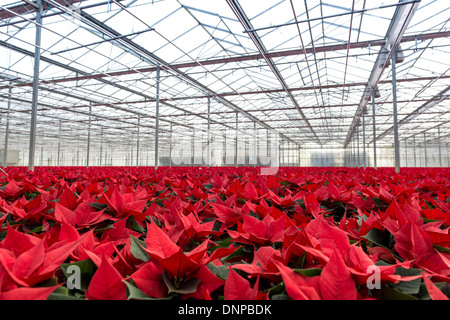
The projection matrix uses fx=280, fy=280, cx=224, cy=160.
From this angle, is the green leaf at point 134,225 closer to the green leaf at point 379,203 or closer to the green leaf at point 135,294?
the green leaf at point 135,294

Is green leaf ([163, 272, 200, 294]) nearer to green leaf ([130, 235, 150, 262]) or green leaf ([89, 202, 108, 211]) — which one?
green leaf ([130, 235, 150, 262])

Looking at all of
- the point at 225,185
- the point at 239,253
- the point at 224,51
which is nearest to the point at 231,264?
the point at 239,253

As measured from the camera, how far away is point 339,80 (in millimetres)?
17031

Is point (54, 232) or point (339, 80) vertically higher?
point (339, 80)

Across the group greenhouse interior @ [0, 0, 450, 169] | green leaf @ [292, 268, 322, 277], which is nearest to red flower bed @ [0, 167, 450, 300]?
green leaf @ [292, 268, 322, 277]

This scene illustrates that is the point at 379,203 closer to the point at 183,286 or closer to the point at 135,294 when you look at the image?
the point at 183,286

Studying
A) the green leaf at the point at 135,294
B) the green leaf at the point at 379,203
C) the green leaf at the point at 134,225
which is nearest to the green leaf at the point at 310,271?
the green leaf at the point at 135,294

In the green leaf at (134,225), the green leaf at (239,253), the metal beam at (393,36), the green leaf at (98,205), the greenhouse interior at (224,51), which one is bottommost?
the green leaf at (239,253)

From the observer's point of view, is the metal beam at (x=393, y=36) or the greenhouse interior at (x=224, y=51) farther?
the greenhouse interior at (x=224, y=51)

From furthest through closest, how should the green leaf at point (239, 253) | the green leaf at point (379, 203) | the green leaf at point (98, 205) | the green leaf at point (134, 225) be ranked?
the green leaf at point (379, 203) < the green leaf at point (98, 205) < the green leaf at point (134, 225) < the green leaf at point (239, 253)
